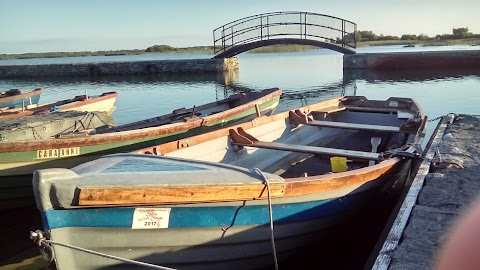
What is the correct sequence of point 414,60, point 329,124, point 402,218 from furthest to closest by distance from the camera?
point 414,60, point 329,124, point 402,218

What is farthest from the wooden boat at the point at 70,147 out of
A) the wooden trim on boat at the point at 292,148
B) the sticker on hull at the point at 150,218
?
the sticker on hull at the point at 150,218

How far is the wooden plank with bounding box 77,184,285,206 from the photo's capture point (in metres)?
3.22

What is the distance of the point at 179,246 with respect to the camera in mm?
3748

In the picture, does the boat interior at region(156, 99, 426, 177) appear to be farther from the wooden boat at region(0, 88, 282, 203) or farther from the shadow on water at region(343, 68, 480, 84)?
the shadow on water at region(343, 68, 480, 84)

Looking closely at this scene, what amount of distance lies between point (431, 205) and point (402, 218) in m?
0.48

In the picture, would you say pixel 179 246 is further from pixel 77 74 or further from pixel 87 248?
pixel 77 74

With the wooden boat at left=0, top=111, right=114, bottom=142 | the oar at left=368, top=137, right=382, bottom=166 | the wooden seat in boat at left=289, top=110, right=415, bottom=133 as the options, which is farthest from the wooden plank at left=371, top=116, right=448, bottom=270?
the wooden boat at left=0, top=111, right=114, bottom=142

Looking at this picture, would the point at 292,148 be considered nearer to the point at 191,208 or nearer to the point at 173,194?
the point at 191,208

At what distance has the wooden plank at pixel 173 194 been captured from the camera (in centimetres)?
322

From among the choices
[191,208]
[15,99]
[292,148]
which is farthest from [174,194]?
[15,99]

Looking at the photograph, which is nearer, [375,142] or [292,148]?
[292,148]

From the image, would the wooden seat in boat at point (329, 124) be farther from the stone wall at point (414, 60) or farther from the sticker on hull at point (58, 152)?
the stone wall at point (414, 60)

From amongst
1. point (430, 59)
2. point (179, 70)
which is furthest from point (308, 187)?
point (179, 70)

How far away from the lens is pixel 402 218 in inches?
170
